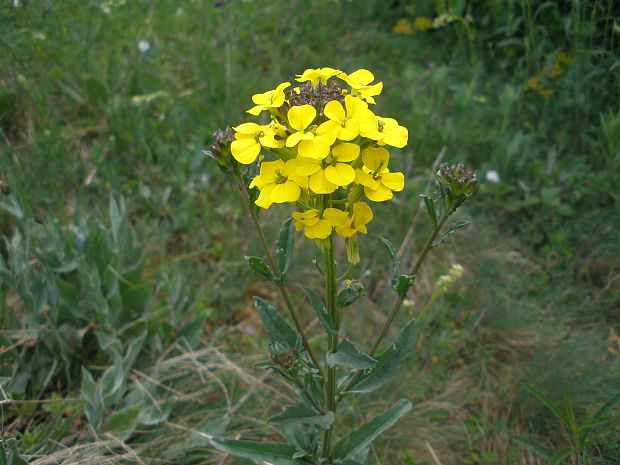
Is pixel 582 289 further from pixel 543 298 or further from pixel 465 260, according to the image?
pixel 465 260

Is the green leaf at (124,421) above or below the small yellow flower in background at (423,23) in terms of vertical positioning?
below

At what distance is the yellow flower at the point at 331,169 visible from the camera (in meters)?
1.09

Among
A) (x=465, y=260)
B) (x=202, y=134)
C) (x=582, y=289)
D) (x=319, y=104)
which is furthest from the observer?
(x=202, y=134)

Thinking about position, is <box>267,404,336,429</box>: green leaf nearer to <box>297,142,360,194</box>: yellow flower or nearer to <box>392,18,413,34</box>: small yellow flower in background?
<box>297,142,360,194</box>: yellow flower

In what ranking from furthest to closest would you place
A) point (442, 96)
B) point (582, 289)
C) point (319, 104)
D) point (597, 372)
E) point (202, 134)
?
point (442, 96) → point (202, 134) → point (582, 289) → point (597, 372) → point (319, 104)

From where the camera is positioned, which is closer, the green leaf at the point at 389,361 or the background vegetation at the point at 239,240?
the green leaf at the point at 389,361

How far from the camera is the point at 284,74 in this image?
3938 millimetres

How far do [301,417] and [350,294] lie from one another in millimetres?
387

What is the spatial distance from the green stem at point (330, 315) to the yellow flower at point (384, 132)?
29 cm

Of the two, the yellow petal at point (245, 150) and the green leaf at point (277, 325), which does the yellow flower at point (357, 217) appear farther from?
the green leaf at point (277, 325)

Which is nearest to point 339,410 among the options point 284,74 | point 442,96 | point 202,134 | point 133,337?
point 133,337

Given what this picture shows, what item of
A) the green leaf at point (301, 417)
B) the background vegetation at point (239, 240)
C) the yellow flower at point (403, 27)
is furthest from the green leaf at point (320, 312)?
the yellow flower at point (403, 27)

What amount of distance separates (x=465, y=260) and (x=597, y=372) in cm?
96

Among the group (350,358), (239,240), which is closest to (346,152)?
(350,358)
